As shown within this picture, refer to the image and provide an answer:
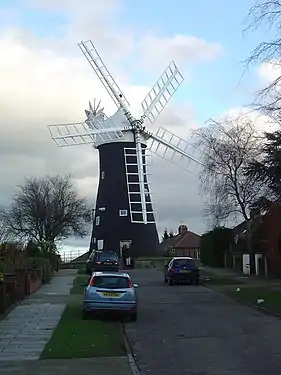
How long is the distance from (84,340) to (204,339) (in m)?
2.75

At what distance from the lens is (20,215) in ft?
256

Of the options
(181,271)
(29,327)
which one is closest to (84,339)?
(29,327)

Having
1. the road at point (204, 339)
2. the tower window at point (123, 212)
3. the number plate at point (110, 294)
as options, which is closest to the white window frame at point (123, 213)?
the tower window at point (123, 212)

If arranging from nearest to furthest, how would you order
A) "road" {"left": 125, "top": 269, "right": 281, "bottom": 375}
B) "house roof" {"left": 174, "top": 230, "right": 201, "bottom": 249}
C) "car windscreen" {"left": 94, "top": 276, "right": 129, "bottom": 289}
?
"road" {"left": 125, "top": 269, "right": 281, "bottom": 375} < "car windscreen" {"left": 94, "top": 276, "right": 129, "bottom": 289} < "house roof" {"left": 174, "top": 230, "right": 201, "bottom": 249}

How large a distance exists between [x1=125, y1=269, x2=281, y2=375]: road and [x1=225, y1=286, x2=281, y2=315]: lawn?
558 millimetres

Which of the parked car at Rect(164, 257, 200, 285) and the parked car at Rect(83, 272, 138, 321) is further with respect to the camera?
the parked car at Rect(164, 257, 200, 285)

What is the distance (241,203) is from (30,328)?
28.0 m

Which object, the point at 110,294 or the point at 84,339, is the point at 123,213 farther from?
the point at 84,339

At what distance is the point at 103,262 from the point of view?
52.6 m

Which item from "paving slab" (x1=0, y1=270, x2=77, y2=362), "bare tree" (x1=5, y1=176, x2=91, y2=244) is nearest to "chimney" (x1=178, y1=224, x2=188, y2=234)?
"bare tree" (x1=5, y1=176, x2=91, y2=244)

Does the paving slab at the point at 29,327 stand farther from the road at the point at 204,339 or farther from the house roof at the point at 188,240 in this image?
the house roof at the point at 188,240

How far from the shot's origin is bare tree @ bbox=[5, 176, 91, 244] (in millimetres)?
77375

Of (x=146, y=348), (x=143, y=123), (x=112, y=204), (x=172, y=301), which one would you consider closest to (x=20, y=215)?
(x=112, y=204)

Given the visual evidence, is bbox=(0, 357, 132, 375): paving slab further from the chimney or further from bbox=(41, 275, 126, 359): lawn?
the chimney
